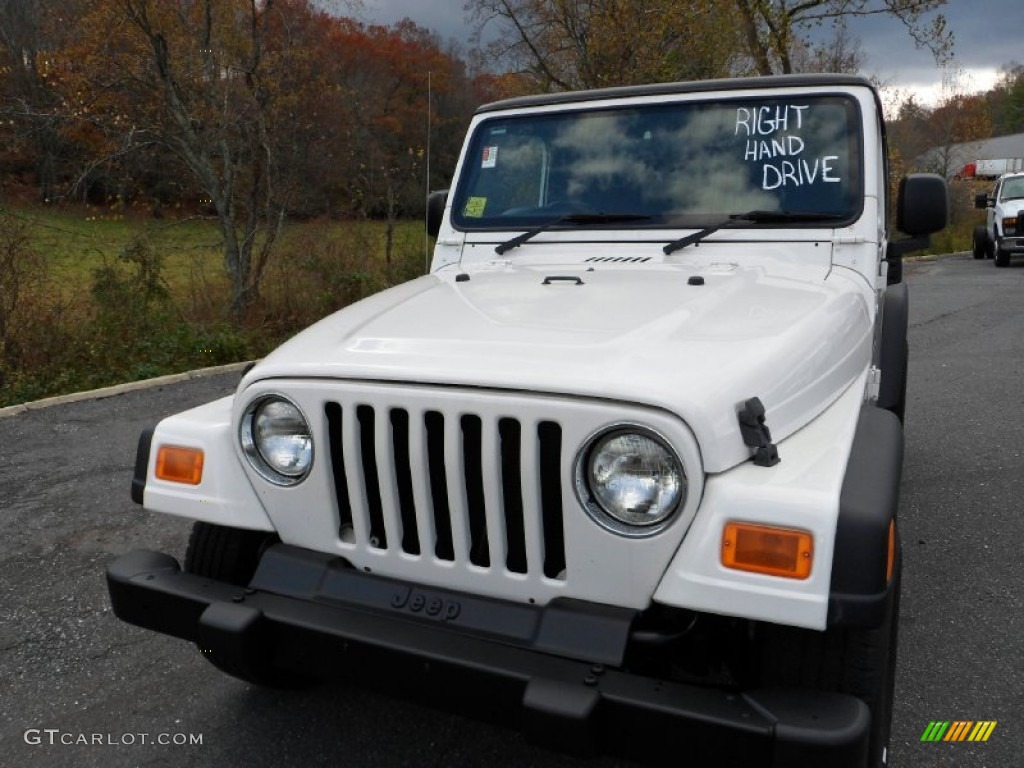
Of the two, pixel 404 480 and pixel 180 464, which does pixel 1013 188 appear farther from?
pixel 180 464

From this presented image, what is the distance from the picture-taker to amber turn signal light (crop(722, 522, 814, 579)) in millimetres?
1690

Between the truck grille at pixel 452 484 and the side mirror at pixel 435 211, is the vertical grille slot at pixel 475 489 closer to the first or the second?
the truck grille at pixel 452 484

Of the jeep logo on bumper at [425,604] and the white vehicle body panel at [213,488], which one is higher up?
the white vehicle body panel at [213,488]

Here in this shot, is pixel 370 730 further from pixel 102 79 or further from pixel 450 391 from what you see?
pixel 102 79

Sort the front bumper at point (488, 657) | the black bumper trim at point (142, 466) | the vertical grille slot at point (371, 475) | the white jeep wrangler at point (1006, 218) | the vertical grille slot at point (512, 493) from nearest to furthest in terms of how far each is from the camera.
A: 1. the front bumper at point (488, 657)
2. the vertical grille slot at point (512, 493)
3. the vertical grille slot at point (371, 475)
4. the black bumper trim at point (142, 466)
5. the white jeep wrangler at point (1006, 218)

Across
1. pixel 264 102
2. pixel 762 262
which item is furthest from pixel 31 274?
pixel 762 262

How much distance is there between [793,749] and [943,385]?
6.24 m

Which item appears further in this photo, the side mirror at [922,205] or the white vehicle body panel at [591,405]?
the side mirror at [922,205]

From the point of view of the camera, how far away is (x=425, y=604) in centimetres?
201

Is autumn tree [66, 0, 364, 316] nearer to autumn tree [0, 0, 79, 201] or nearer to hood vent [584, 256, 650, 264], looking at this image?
autumn tree [0, 0, 79, 201]

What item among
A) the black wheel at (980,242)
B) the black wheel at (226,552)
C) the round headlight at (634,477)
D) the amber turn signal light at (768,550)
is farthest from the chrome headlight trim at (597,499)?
the black wheel at (980,242)

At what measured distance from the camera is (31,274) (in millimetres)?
7180

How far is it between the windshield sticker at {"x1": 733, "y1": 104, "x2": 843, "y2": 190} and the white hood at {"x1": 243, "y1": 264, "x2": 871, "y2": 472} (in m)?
0.47

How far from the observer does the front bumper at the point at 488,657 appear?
5.45ft
